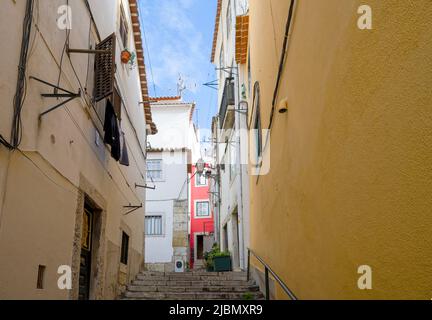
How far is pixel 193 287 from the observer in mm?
10188

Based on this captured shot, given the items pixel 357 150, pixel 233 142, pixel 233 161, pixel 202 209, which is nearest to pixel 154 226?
pixel 233 161

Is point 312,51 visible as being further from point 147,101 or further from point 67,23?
point 147,101

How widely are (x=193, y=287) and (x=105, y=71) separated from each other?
15.7ft

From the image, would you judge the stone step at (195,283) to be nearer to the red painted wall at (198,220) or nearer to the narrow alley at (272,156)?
the narrow alley at (272,156)

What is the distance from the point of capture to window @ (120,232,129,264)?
11.4 m

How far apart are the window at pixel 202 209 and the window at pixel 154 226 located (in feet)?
32.8

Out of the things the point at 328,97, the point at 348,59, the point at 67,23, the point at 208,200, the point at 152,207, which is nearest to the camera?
the point at 348,59

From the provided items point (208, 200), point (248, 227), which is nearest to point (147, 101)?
point (248, 227)

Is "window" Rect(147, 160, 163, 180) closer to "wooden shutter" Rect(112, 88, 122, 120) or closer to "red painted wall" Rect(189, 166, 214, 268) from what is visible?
"red painted wall" Rect(189, 166, 214, 268)

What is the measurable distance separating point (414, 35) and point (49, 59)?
185 inches

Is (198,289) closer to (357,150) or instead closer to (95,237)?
(95,237)

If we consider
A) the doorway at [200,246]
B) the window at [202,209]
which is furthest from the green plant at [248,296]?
the window at [202,209]

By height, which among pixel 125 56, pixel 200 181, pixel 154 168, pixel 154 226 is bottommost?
pixel 154 226
